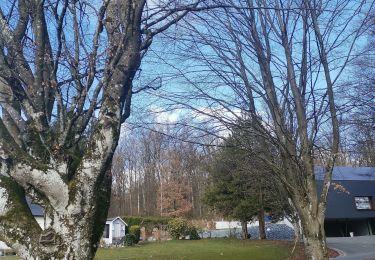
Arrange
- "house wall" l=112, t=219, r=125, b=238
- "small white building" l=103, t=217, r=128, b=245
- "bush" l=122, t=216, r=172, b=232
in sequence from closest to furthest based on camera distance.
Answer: "small white building" l=103, t=217, r=128, b=245, "house wall" l=112, t=219, r=125, b=238, "bush" l=122, t=216, r=172, b=232

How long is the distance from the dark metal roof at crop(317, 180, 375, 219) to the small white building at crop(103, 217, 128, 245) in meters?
17.5

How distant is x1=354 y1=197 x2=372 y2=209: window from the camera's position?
41.2 m

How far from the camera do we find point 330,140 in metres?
9.59

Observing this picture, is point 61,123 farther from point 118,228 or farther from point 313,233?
point 118,228

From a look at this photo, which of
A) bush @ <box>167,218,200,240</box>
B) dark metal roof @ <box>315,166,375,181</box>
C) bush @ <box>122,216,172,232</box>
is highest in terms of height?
dark metal roof @ <box>315,166,375,181</box>

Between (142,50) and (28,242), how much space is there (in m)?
2.92

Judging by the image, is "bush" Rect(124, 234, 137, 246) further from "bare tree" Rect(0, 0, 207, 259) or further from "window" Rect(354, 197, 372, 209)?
"bare tree" Rect(0, 0, 207, 259)

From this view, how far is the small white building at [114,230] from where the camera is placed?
3484 cm

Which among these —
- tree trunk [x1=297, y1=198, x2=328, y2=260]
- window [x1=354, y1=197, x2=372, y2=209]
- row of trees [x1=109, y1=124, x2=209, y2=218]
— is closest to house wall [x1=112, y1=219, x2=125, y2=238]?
row of trees [x1=109, y1=124, x2=209, y2=218]

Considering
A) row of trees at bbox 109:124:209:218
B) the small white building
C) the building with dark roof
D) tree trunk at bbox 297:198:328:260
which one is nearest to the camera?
tree trunk at bbox 297:198:328:260

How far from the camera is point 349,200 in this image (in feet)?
133

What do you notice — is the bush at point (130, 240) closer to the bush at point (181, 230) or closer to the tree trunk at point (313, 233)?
the bush at point (181, 230)

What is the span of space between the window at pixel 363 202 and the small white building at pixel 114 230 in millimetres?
21148

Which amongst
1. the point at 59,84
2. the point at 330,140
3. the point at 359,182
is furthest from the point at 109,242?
the point at 59,84
